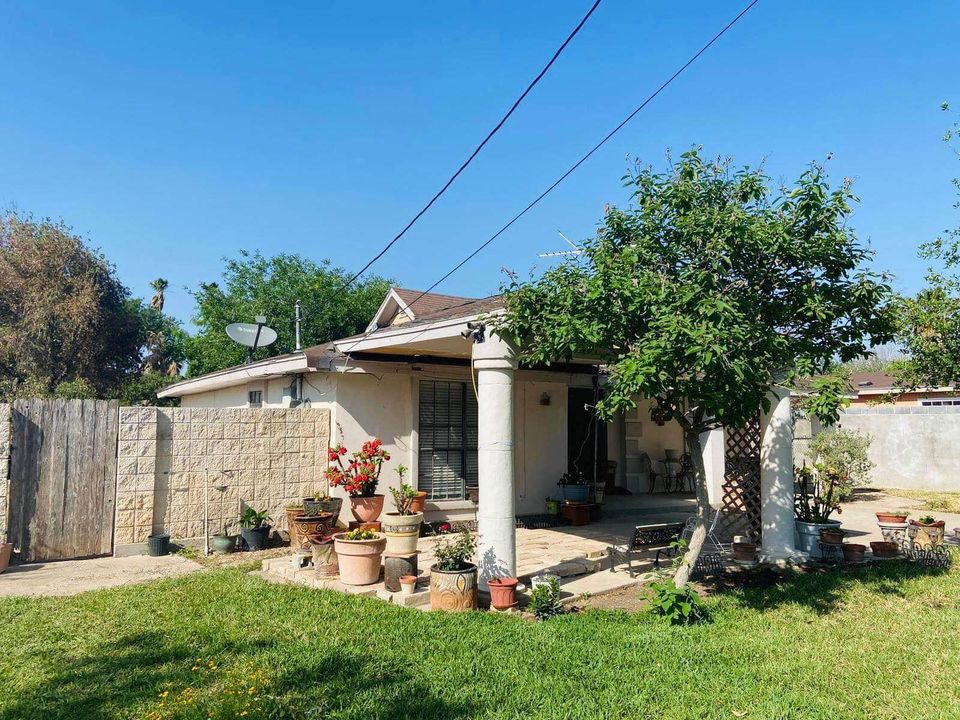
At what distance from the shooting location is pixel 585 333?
225 inches

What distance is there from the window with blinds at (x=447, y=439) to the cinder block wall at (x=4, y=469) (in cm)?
560

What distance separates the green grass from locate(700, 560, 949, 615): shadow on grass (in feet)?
0.20

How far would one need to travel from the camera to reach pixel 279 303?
93.3 ft

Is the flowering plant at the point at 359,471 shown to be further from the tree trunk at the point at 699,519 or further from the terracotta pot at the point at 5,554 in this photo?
the tree trunk at the point at 699,519

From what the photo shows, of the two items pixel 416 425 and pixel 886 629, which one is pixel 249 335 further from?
pixel 886 629

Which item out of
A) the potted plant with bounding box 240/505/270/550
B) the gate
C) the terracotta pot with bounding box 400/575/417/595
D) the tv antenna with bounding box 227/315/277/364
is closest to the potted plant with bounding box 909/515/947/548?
the terracotta pot with bounding box 400/575/417/595

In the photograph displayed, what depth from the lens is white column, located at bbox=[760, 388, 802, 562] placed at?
27.0 ft

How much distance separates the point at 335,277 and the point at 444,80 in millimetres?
20660

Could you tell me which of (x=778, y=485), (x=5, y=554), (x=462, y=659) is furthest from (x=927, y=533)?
(x=5, y=554)

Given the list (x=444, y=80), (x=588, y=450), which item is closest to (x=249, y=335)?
(x=444, y=80)

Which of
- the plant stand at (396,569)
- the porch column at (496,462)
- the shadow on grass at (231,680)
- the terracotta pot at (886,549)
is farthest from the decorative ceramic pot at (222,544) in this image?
the terracotta pot at (886,549)

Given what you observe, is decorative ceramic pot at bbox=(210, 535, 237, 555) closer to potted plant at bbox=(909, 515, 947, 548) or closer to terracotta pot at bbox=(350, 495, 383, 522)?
terracotta pot at bbox=(350, 495, 383, 522)

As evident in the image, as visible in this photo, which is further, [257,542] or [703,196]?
[257,542]

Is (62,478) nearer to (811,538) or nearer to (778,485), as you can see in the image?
(778,485)
